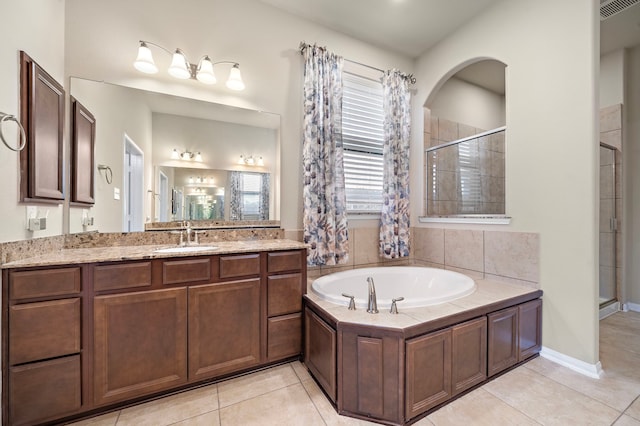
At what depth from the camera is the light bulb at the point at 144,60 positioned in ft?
6.32

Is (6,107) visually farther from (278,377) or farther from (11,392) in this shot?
(278,377)

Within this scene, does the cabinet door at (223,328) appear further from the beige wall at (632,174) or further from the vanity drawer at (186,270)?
the beige wall at (632,174)

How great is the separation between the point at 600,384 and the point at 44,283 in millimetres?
3384

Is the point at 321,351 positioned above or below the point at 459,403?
above

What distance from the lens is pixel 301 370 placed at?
6.32 feet

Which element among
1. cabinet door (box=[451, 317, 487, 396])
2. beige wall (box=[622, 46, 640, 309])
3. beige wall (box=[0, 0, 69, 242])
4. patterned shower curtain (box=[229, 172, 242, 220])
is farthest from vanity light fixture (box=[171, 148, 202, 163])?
beige wall (box=[622, 46, 640, 309])

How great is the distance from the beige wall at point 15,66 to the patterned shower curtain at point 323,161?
179cm

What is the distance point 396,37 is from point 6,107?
3212mm

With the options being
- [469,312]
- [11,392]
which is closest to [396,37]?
[469,312]

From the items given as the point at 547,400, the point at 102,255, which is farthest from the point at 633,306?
the point at 102,255

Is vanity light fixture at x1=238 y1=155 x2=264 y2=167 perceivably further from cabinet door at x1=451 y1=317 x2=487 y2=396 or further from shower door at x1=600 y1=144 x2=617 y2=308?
shower door at x1=600 y1=144 x2=617 y2=308

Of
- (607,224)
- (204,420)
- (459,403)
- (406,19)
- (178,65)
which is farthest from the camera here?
(607,224)

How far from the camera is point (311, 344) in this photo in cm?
186

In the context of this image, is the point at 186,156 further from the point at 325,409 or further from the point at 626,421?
the point at 626,421
